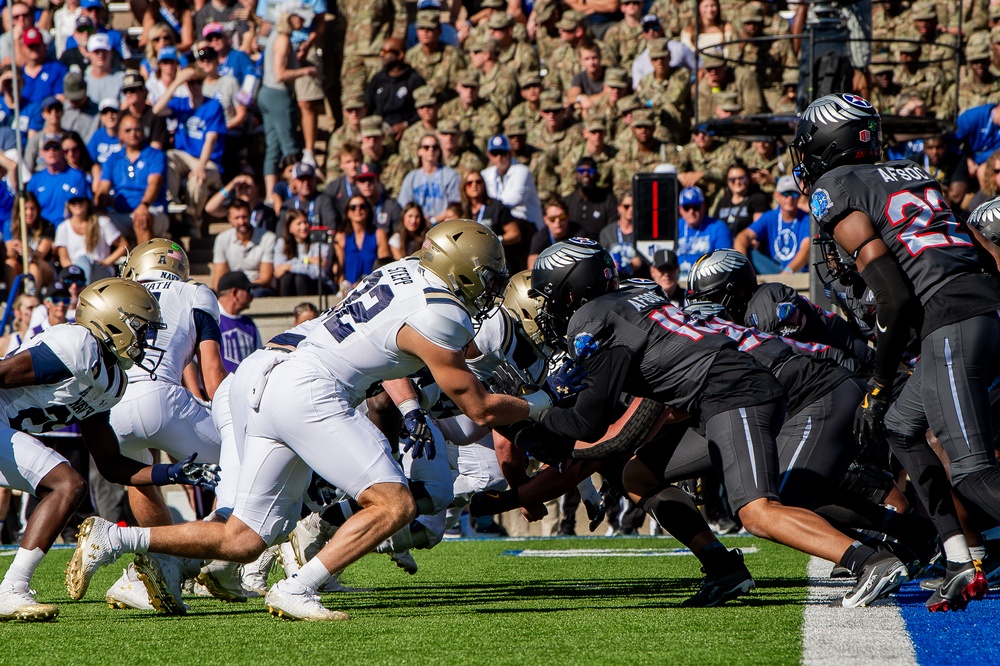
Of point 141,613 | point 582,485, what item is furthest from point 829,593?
point 141,613

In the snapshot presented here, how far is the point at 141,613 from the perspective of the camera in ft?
18.5

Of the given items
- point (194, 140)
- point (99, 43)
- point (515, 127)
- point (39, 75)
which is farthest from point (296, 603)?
point (39, 75)

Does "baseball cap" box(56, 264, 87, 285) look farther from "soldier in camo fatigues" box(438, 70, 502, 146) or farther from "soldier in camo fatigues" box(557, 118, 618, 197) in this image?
"soldier in camo fatigues" box(557, 118, 618, 197)

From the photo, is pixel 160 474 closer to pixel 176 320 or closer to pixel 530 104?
pixel 176 320

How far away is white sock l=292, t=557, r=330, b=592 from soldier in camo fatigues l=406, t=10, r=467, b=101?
8.73m

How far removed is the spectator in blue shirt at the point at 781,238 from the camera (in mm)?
10641

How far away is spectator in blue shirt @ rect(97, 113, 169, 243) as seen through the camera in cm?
1273

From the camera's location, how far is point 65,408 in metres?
5.80

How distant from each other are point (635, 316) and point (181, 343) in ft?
10.2

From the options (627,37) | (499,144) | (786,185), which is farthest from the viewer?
(627,37)

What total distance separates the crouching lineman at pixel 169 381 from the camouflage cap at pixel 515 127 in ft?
16.6

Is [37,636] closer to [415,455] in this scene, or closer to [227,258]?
[415,455]

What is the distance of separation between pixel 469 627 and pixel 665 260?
5.39m

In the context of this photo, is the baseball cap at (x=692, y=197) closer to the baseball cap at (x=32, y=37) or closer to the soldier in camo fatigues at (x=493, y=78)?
the soldier in camo fatigues at (x=493, y=78)
